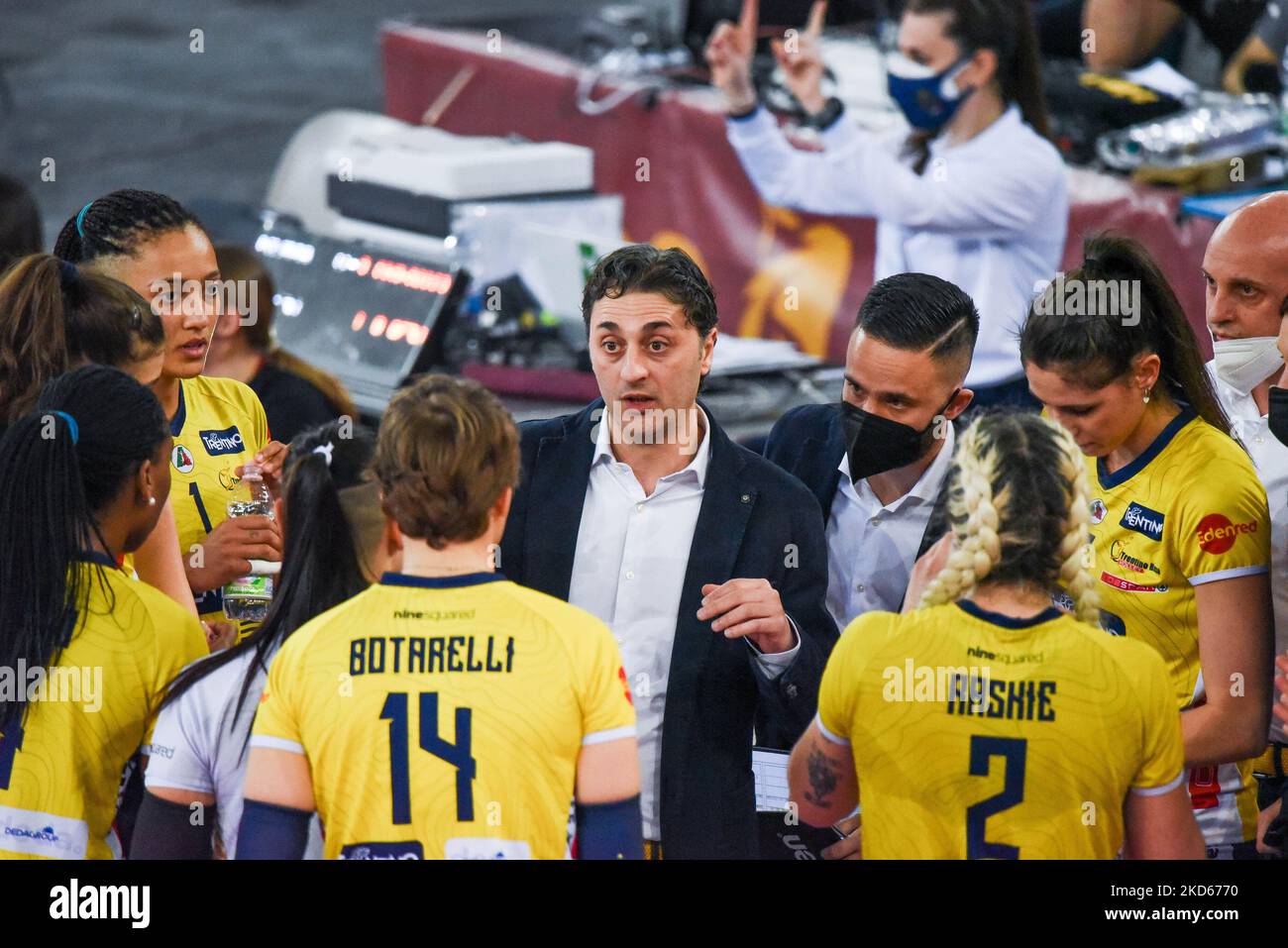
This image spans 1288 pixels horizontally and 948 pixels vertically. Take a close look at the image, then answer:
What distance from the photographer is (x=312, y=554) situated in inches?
102

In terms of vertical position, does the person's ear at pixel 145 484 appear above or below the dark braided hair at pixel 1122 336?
below

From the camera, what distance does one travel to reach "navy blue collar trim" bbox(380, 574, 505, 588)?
2.40 metres

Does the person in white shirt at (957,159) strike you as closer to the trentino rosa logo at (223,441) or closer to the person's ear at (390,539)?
the trentino rosa logo at (223,441)

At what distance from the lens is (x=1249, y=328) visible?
11.1 feet

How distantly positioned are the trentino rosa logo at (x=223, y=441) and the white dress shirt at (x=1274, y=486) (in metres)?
2.06

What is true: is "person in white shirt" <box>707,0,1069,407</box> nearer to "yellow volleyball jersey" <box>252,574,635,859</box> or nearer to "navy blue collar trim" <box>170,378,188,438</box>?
"navy blue collar trim" <box>170,378,188,438</box>

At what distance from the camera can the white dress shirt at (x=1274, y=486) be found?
3.08 m

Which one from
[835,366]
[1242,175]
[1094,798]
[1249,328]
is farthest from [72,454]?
[1242,175]

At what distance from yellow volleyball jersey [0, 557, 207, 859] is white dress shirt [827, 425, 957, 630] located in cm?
131

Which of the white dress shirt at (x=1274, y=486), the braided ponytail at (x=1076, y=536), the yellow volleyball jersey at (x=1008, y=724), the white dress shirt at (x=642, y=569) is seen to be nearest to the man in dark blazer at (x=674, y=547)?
the white dress shirt at (x=642, y=569)

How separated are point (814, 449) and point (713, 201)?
409cm

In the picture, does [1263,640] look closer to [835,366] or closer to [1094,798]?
[1094,798]

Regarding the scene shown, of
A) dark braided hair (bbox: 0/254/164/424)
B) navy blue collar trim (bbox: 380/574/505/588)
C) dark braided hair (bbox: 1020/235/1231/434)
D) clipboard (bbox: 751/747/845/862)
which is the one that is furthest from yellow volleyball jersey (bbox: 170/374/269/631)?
dark braided hair (bbox: 1020/235/1231/434)

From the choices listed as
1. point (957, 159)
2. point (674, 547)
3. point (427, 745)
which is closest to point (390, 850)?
point (427, 745)
